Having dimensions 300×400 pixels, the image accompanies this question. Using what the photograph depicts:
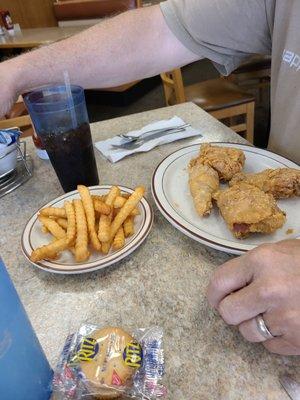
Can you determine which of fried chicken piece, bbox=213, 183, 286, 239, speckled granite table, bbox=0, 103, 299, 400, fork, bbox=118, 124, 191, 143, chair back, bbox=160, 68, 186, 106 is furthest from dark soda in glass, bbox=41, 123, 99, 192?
chair back, bbox=160, 68, 186, 106

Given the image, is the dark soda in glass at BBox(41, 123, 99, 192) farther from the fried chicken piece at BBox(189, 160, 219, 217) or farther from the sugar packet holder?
the sugar packet holder

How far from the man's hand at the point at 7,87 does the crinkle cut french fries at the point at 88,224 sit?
1.58ft

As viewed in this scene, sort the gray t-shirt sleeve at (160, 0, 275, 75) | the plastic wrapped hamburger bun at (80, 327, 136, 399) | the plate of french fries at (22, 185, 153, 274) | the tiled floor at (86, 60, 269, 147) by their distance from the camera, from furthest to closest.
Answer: the tiled floor at (86, 60, 269, 147) < the gray t-shirt sleeve at (160, 0, 275, 75) < the plate of french fries at (22, 185, 153, 274) < the plastic wrapped hamburger bun at (80, 327, 136, 399)

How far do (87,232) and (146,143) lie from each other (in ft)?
1.63

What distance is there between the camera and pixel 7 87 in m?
0.97

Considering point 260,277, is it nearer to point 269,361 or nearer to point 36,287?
point 269,361

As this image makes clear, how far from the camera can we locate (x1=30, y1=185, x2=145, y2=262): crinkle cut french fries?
59cm

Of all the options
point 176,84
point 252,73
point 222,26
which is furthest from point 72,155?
point 252,73

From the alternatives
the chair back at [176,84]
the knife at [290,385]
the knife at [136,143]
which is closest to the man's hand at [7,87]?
the knife at [136,143]

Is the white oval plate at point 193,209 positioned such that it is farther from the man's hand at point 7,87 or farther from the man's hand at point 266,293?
the man's hand at point 7,87

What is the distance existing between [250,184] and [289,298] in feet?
1.15

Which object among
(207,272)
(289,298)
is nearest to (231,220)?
(207,272)

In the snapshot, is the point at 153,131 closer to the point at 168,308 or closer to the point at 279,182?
the point at 279,182

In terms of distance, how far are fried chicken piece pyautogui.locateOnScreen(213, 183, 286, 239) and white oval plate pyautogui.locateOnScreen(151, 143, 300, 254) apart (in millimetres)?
21
